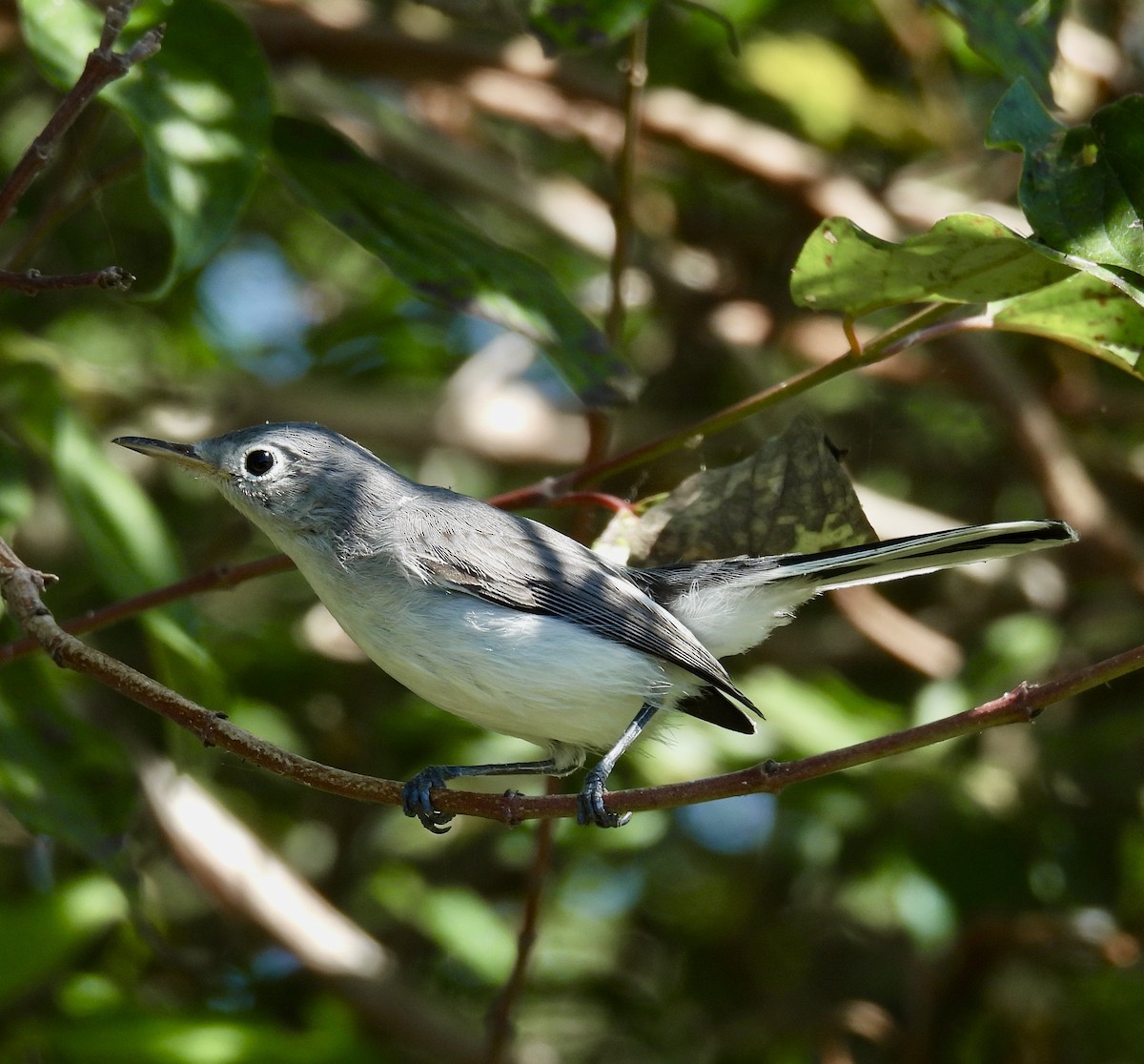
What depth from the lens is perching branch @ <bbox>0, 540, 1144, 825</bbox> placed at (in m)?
1.54

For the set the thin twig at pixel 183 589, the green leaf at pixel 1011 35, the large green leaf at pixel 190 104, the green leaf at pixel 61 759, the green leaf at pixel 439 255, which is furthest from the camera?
the green leaf at pixel 61 759

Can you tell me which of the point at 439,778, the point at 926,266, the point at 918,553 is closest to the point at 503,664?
the point at 439,778

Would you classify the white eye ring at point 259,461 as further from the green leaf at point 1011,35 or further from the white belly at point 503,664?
the green leaf at point 1011,35

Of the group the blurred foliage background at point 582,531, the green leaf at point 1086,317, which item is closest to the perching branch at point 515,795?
the green leaf at point 1086,317

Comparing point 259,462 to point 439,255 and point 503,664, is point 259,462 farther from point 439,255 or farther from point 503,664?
point 503,664

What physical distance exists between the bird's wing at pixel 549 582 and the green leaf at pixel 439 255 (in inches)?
10.8

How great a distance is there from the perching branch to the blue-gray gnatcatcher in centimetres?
25

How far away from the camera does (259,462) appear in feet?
8.12

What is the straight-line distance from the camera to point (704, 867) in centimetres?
419

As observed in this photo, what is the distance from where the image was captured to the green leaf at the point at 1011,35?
8.24 feet

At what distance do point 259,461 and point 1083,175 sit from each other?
1465mm

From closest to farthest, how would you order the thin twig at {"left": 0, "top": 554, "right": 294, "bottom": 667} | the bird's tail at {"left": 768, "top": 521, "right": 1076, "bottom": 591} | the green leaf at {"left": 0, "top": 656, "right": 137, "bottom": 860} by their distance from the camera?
the bird's tail at {"left": 768, "top": 521, "right": 1076, "bottom": 591} → the thin twig at {"left": 0, "top": 554, "right": 294, "bottom": 667} → the green leaf at {"left": 0, "top": 656, "right": 137, "bottom": 860}

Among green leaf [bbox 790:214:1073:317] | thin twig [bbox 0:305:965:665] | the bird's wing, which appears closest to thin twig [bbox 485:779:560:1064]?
the bird's wing

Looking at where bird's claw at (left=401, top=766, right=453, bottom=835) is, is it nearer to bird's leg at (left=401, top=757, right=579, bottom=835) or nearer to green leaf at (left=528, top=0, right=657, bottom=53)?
bird's leg at (left=401, top=757, right=579, bottom=835)
